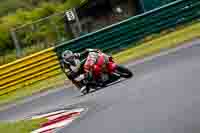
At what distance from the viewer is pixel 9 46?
3516 centimetres

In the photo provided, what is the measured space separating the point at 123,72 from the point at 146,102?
453cm

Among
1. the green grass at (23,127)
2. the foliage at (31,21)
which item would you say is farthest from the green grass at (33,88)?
the green grass at (23,127)

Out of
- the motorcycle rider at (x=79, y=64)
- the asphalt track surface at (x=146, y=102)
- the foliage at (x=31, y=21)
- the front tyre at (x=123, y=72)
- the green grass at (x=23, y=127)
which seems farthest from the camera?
the foliage at (x=31, y=21)

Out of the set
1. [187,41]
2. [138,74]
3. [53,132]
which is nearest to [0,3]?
[187,41]

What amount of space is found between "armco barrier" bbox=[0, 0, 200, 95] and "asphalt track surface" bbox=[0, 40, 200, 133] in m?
4.68

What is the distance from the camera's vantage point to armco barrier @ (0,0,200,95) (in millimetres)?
23109

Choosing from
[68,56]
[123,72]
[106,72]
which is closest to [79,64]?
[68,56]

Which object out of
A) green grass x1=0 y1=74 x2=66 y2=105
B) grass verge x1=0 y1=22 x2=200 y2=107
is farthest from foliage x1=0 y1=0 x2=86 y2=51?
grass verge x1=0 y1=22 x2=200 y2=107

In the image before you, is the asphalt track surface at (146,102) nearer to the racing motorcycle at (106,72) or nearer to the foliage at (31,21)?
the racing motorcycle at (106,72)

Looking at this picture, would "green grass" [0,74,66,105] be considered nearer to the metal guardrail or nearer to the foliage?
the metal guardrail

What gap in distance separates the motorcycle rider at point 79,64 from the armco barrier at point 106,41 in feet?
22.7

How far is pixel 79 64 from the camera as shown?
1598 centimetres

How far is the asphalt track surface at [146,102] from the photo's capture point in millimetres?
8859

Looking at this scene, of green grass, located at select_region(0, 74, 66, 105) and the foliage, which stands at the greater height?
the foliage
